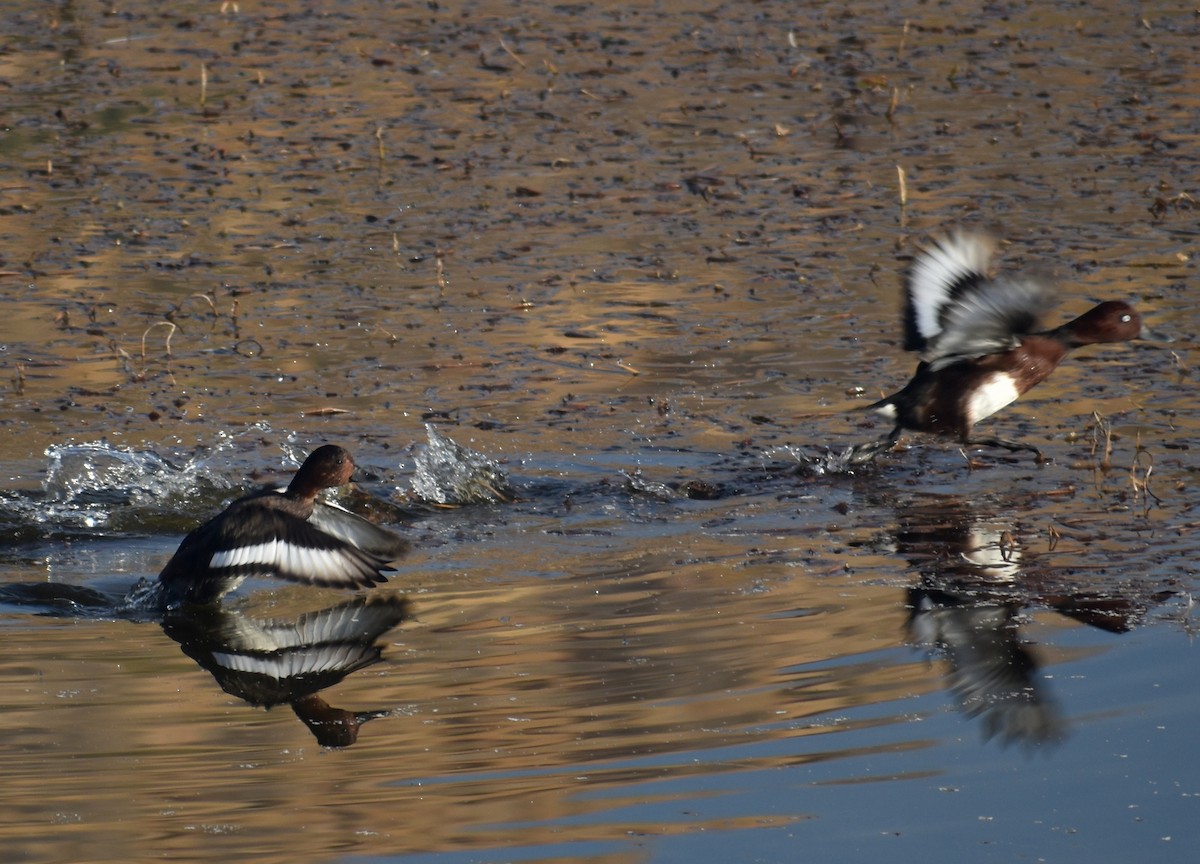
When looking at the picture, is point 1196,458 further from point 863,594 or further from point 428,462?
point 428,462

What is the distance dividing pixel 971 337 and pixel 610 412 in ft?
5.73

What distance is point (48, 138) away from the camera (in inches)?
518

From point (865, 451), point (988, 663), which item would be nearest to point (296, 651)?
point (988, 663)

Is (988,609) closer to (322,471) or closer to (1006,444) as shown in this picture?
(1006,444)

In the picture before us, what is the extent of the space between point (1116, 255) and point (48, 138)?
737 cm

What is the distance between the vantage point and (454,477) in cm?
755

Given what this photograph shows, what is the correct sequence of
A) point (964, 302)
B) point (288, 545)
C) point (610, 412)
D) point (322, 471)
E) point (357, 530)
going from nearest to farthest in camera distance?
point (288, 545), point (322, 471), point (357, 530), point (964, 302), point (610, 412)

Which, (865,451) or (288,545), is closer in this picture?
(288,545)

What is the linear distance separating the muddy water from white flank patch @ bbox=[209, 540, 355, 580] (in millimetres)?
327

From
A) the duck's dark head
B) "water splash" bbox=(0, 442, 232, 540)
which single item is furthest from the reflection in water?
"water splash" bbox=(0, 442, 232, 540)

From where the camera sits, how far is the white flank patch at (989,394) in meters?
7.79

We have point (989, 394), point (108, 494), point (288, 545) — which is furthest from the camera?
point (989, 394)

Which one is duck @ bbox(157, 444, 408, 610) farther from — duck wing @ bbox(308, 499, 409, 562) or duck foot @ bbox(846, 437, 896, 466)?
duck foot @ bbox(846, 437, 896, 466)

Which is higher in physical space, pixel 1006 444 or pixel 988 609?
pixel 1006 444
